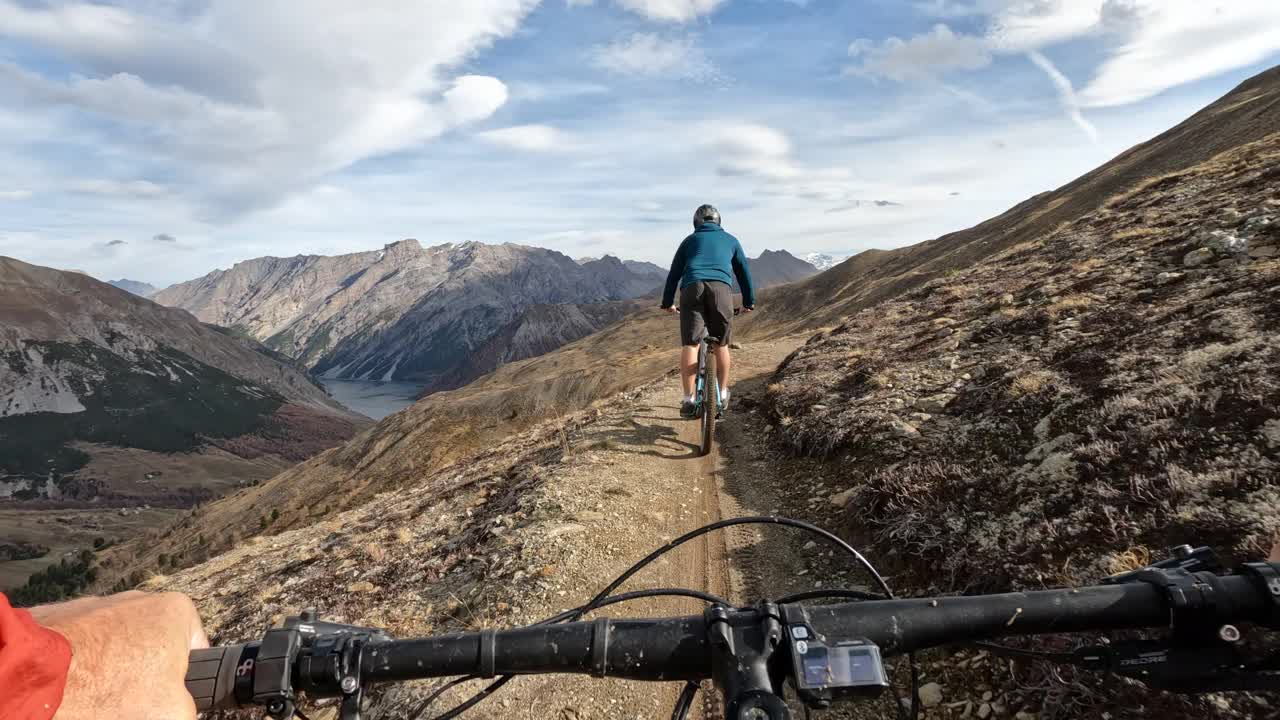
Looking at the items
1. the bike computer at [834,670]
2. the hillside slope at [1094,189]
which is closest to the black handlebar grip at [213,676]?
the bike computer at [834,670]

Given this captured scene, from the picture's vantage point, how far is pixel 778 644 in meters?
1.94

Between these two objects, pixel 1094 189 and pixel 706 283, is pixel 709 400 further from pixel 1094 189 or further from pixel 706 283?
pixel 1094 189

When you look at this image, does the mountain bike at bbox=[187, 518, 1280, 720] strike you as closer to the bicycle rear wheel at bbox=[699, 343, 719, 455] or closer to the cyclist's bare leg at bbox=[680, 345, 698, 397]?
the bicycle rear wheel at bbox=[699, 343, 719, 455]

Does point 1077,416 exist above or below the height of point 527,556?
above

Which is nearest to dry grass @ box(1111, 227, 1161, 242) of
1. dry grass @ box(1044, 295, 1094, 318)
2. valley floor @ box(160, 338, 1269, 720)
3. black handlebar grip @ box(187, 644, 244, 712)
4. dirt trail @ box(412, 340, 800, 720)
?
dry grass @ box(1044, 295, 1094, 318)

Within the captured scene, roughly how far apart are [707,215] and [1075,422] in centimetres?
593

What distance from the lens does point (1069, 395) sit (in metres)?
6.82

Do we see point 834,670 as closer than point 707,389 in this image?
Yes

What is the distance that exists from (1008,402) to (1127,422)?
1.63 m

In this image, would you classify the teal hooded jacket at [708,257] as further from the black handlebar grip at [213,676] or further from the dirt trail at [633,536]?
the black handlebar grip at [213,676]

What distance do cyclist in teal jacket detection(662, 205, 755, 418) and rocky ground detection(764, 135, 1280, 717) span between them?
6.69 feet

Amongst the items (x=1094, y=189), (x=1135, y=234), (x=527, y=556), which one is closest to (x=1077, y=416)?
(x=527, y=556)

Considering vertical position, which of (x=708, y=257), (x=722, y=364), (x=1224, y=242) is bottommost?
(x=722, y=364)

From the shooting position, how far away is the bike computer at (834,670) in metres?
1.79
